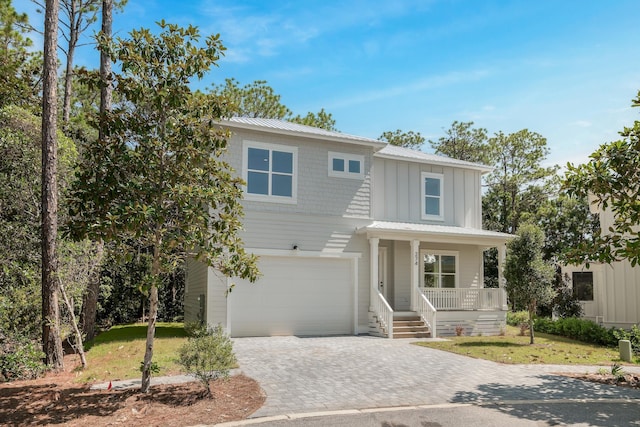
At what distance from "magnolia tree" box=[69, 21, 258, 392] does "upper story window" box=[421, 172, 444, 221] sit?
12.7m

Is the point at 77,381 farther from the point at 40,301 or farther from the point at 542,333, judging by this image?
the point at 542,333

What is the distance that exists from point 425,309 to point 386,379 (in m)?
8.21

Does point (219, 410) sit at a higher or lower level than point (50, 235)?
lower

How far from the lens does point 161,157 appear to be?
798 centimetres

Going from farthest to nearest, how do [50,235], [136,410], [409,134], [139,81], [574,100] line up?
[409,134] < [574,100] < [50,235] < [139,81] < [136,410]

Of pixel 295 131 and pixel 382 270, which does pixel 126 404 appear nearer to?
pixel 295 131

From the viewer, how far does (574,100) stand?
14094mm

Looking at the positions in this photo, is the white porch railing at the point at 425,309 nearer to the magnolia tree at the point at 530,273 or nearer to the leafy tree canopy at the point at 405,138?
the magnolia tree at the point at 530,273

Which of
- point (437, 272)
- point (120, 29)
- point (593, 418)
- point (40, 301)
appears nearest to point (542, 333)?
point (437, 272)

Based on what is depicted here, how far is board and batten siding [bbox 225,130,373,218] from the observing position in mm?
16125

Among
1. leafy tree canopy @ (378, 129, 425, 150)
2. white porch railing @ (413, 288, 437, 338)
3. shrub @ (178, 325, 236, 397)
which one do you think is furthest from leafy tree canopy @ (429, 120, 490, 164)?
shrub @ (178, 325, 236, 397)

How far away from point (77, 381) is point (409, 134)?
3048 cm

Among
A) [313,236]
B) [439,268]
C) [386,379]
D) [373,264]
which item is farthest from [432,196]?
[386,379]

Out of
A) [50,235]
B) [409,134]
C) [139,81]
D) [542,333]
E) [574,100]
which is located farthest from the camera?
[409,134]
